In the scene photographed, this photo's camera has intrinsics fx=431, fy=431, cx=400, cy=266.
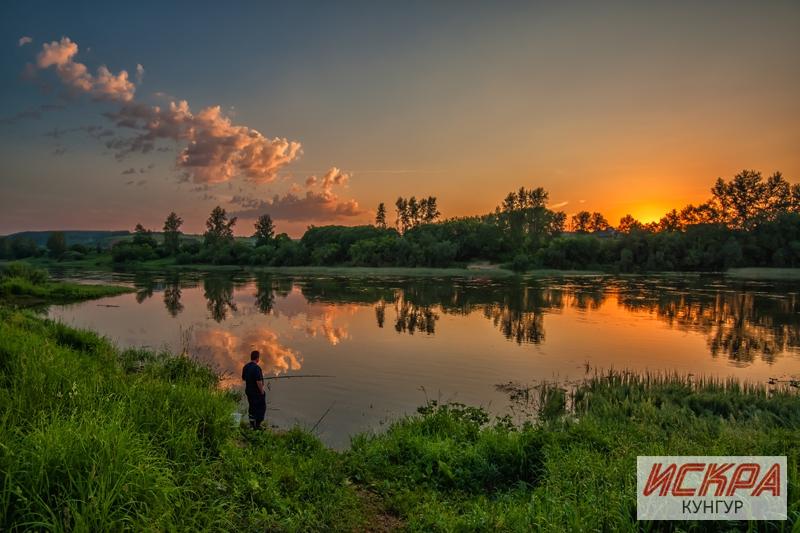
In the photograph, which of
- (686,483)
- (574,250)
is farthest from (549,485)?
(574,250)

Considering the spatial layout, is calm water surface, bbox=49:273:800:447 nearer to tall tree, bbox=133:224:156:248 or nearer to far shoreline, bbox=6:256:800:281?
far shoreline, bbox=6:256:800:281

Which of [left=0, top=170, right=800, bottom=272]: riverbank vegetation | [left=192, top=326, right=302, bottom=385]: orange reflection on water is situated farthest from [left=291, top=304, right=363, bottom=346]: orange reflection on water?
[left=0, top=170, right=800, bottom=272]: riverbank vegetation

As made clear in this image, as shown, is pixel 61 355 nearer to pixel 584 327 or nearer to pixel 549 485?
→ pixel 549 485

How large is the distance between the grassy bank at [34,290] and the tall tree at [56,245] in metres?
131

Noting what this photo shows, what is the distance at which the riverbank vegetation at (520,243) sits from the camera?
4240 inches

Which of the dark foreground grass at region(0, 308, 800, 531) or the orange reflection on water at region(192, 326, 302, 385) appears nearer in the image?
the dark foreground grass at region(0, 308, 800, 531)

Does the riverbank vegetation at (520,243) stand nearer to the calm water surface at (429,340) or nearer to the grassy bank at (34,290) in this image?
the calm water surface at (429,340)

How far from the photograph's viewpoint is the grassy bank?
4206cm

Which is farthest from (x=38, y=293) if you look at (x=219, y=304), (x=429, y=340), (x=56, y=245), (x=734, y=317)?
(x=56, y=245)

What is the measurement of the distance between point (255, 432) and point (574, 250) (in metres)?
122


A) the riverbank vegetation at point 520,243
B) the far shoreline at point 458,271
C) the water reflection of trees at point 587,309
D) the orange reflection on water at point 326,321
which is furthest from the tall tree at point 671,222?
the orange reflection on water at point 326,321

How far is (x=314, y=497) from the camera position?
23.6ft

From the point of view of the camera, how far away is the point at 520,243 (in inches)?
5502

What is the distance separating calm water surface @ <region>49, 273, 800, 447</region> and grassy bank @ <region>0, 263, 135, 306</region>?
3829mm
